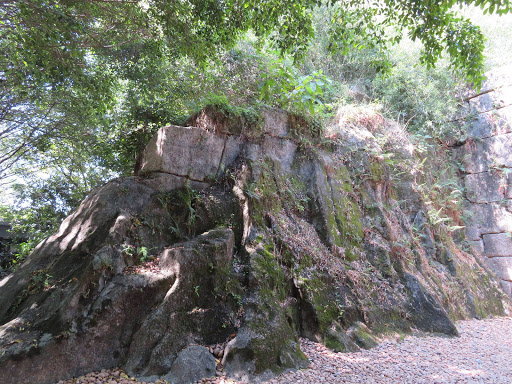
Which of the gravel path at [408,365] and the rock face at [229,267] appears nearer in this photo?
the gravel path at [408,365]

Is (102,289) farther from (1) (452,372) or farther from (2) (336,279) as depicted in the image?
(1) (452,372)

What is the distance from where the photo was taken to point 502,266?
1091 cm

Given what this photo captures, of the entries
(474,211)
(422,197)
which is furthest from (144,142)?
(474,211)

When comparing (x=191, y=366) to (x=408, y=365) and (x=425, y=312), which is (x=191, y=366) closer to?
(x=408, y=365)

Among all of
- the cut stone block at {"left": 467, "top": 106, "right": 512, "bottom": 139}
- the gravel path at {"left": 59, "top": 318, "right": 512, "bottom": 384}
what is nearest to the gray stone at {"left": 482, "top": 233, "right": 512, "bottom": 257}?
the cut stone block at {"left": 467, "top": 106, "right": 512, "bottom": 139}

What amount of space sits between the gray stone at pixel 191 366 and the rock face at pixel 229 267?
0.05 ft

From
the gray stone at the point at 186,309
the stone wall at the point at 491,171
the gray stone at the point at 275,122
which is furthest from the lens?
the stone wall at the point at 491,171

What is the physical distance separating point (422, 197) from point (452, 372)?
21.7 ft

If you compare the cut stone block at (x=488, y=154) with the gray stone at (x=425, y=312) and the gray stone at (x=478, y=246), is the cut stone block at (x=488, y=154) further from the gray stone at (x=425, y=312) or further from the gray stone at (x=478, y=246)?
the gray stone at (x=425, y=312)

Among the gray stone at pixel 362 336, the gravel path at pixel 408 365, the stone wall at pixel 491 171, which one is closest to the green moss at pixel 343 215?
the gray stone at pixel 362 336

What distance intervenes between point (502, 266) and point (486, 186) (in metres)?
2.87

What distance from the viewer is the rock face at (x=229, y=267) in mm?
3957

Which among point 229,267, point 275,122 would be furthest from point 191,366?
point 275,122

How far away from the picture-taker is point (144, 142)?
7.98 metres
